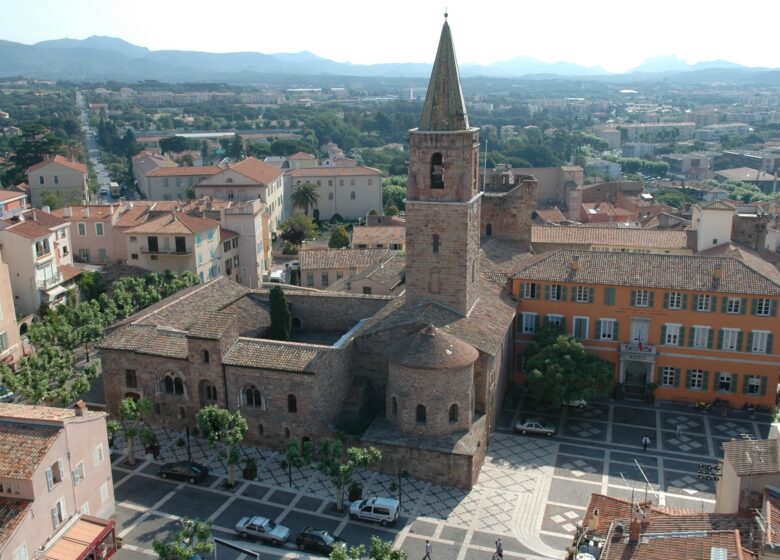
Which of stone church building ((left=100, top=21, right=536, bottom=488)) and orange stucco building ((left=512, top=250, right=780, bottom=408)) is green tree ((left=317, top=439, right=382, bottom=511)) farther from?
orange stucco building ((left=512, top=250, right=780, bottom=408))

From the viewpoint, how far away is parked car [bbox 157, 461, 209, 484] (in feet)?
153

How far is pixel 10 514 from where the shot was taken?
3494 centimetres

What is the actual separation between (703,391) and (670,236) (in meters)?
27.6

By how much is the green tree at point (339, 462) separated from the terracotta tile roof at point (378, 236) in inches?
2166

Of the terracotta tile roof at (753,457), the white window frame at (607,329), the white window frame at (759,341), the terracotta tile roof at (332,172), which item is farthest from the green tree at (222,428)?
the terracotta tile roof at (332,172)

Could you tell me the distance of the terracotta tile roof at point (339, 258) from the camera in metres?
81.9

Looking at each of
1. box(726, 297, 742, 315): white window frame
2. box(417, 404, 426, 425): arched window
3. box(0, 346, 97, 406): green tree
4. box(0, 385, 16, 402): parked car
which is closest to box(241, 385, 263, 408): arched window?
box(417, 404, 426, 425): arched window

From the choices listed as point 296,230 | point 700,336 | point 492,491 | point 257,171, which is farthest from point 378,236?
point 492,491

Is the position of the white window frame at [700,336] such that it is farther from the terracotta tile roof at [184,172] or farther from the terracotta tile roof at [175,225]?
the terracotta tile roof at [184,172]

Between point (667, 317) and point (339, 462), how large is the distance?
96.7 feet

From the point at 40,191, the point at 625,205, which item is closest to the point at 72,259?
the point at 40,191

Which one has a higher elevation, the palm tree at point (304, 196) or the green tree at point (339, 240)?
the palm tree at point (304, 196)

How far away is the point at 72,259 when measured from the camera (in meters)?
85.9

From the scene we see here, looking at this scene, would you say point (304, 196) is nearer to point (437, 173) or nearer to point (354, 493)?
point (437, 173)
